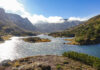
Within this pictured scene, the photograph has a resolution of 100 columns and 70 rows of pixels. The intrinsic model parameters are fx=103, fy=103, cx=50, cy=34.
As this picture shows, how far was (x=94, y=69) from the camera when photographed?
29.9m

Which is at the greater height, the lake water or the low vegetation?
the low vegetation

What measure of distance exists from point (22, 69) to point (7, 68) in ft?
26.5

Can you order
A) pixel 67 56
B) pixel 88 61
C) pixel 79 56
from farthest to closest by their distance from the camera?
pixel 67 56 < pixel 79 56 < pixel 88 61

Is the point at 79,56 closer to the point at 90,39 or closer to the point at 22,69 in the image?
the point at 22,69

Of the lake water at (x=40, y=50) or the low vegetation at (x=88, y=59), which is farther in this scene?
the lake water at (x=40, y=50)

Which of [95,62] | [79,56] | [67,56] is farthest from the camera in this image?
[67,56]

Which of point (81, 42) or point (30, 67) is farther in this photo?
point (81, 42)

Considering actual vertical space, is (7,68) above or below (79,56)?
below

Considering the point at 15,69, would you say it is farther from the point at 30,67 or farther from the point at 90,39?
the point at 90,39

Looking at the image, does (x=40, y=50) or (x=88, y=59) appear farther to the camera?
(x=40, y=50)

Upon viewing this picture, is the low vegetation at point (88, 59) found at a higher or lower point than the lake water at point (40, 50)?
higher

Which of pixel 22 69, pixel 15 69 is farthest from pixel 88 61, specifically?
pixel 15 69

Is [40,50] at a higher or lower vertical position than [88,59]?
lower

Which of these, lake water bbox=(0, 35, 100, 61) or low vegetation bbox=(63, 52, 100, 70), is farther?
lake water bbox=(0, 35, 100, 61)
